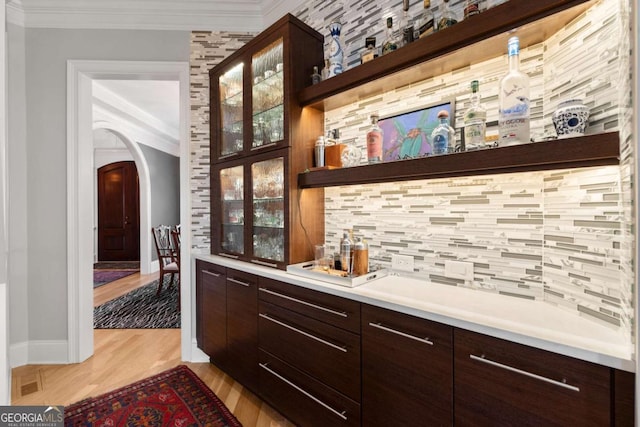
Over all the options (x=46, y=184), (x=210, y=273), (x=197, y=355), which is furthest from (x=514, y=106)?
(x=46, y=184)

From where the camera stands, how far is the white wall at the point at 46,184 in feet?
8.53

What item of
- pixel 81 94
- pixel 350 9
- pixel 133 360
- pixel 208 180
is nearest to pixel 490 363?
pixel 350 9

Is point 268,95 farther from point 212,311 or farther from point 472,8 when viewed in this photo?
point 212,311

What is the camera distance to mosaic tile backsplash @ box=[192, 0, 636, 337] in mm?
991

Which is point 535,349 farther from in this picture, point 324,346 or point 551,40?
point 551,40

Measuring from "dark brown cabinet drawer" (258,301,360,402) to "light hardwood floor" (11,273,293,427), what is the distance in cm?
46

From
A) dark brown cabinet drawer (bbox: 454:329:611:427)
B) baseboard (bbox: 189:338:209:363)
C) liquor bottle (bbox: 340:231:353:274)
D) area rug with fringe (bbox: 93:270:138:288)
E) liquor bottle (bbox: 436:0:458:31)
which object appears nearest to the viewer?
dark brown cabinet drawer (bbox: 454:329:611:427)

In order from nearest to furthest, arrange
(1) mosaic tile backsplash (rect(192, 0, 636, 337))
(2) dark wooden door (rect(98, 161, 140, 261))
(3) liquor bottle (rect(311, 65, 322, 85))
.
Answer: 1. (1) mosaic tile backsplash (rect(192, 0, 636, 337))
2. (3) liquor bottle (rect(311, 65, 322, 85))
3. (2) dark wooden door (rect(98, 161, 140, 261))

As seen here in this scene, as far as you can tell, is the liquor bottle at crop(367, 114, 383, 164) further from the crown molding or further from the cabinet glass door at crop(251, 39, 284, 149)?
the crown molding

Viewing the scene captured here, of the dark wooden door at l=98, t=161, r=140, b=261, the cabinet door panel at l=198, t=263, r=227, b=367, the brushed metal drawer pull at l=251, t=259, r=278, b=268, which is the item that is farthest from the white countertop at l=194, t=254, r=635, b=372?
the dark wooden door at l=98, t=161, r=140, b=261

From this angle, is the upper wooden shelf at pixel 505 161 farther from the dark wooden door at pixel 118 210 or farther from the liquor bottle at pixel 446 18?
the dark wooden door at pixel 118 210

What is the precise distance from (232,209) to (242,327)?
0.91 m

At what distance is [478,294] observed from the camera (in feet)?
4.59

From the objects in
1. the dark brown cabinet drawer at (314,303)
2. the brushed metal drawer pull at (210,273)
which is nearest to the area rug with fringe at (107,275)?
the brushed metal drawer pull at (210,273)
